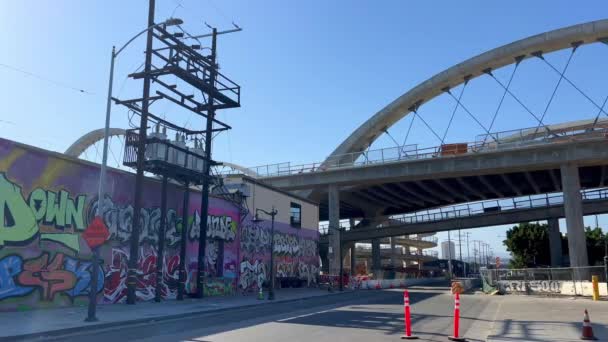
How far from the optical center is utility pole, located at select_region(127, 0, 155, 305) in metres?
22.7

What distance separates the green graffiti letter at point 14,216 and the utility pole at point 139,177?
14.2ft

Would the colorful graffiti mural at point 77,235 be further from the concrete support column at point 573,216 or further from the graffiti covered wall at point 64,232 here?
the concrete support column at point 573,216

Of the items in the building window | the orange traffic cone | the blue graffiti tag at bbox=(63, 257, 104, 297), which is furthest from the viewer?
the building window

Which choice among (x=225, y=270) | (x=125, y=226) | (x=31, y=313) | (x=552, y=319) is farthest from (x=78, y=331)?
(x=225, y=270)

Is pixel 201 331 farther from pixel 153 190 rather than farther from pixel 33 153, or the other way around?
pixel 153 190

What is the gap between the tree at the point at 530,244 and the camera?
242 ft

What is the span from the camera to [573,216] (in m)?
44.7

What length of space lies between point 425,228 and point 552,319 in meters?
49.5

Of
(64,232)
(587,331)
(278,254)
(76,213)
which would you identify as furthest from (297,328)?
(278,254)

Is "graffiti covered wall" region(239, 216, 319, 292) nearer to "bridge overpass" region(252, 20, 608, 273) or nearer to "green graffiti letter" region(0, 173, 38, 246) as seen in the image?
"bridge overpass" region(252, 20, 608, 273)

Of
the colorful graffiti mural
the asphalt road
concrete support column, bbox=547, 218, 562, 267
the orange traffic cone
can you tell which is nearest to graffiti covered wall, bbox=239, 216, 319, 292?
the colorful graffiti mural

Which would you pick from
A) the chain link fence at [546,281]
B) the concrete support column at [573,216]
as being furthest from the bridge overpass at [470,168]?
the chain link fence at [546,281]

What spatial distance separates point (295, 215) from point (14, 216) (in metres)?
28.8

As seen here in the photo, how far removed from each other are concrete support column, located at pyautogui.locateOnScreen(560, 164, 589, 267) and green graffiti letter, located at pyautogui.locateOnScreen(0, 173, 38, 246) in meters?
40.7
